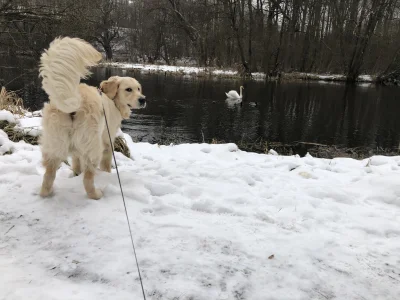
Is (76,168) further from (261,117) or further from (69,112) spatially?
(261,117)

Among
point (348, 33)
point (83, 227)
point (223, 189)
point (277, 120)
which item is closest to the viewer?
point (83, 227)

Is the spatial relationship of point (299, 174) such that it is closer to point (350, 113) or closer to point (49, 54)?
point (49, 54)

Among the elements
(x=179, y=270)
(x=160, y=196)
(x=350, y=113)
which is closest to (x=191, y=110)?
(x=350, y=113)

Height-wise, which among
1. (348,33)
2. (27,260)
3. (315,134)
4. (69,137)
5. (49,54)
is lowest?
(315,134)

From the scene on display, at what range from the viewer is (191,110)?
1580 centimetres

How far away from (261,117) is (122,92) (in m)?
11.5

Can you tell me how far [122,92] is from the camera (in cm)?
439

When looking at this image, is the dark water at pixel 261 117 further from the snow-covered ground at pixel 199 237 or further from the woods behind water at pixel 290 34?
the woods behind water at pixel 290 34

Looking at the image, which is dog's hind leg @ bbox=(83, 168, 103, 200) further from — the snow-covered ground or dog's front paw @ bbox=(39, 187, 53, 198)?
dog's front paw @ bbox=(39, 187, 53, 198)

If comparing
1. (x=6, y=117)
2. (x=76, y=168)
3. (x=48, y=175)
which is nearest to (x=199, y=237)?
(x=48, y=175)

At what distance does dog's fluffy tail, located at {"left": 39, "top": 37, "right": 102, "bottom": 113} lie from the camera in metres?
2.72

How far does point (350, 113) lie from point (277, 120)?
485 cm

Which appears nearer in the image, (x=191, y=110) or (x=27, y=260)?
(x=27, y=260)

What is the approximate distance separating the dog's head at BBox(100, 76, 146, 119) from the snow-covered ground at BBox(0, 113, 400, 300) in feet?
3.32
